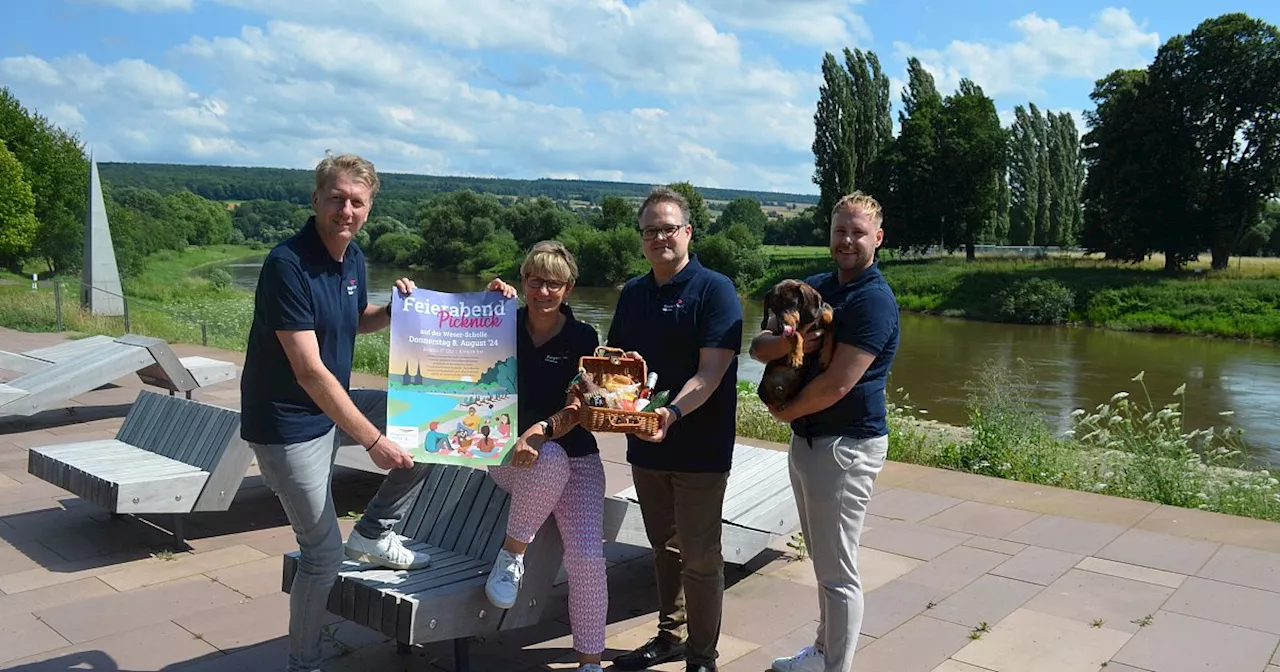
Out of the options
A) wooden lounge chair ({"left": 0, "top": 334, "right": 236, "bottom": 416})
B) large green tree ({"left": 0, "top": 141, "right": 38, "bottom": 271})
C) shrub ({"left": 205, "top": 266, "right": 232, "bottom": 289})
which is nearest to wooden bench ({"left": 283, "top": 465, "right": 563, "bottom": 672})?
wooden lounge chair ({"left": 0, "top": 334, "right": 236, "bottom": 416})

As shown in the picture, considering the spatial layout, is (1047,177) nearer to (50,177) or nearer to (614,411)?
(50,177)

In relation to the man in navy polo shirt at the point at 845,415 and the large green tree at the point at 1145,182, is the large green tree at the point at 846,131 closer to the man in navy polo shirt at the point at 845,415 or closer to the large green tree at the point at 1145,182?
the large green tree at the point at 1145,182

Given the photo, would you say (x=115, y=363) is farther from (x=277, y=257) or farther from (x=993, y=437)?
(x=993, y=437)

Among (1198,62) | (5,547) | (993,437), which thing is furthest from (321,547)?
(1198,62)

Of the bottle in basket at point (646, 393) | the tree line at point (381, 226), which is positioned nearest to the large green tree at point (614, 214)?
the tree line at point (381, 226)

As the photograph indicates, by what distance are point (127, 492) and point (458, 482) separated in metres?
2.14

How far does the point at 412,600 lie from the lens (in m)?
3.46

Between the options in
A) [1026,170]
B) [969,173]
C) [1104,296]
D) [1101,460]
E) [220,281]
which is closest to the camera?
[1101,460]

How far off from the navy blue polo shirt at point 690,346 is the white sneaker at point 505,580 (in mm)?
580

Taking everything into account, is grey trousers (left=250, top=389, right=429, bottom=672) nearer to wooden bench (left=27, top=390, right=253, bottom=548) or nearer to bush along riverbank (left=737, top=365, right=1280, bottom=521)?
wooden bench (left=27, top=390, right=253, bottom=548)

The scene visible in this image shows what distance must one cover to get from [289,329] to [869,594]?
3.11 meters

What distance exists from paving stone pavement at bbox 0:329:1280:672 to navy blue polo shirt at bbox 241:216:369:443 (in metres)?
1.22

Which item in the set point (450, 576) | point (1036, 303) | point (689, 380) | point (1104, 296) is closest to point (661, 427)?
point (689, 380)

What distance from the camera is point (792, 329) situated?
3266 millimetres
